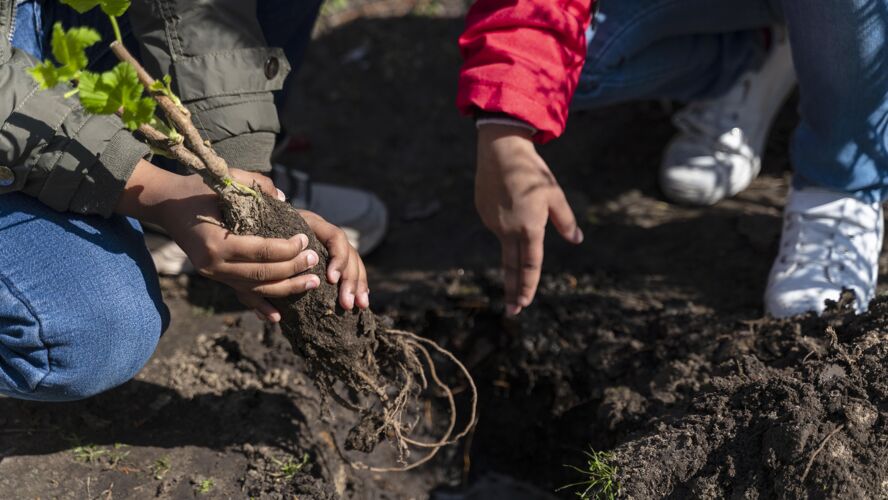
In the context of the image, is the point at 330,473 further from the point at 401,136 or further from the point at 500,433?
the point at 401,136

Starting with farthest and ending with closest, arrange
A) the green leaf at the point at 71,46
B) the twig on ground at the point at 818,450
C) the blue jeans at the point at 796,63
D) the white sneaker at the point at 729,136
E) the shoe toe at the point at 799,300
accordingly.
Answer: the white sneaker at the point at 729,136 → the shoe toe at the point at 799,300 → the blue jeans at the point at 796,63 → the twig on ground at the point at 818,450 → the green leaf at the point at 71,46

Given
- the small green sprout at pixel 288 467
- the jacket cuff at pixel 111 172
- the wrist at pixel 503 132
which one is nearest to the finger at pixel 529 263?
the wrist at pixel 503 132

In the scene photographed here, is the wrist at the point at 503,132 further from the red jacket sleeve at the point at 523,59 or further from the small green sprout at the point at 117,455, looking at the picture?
the small green sprout at the point at 117,455

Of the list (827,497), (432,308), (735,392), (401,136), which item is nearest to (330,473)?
(432,308)

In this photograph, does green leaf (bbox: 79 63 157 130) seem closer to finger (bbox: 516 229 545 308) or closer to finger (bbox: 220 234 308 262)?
finger (bbox: 220 234 308 262)

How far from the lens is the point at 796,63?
2.30 meters

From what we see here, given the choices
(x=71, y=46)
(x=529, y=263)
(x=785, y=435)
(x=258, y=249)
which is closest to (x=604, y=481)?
(x=785, y=435)

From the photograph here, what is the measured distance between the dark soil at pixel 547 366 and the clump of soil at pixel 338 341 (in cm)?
25

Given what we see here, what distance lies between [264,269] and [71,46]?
0.58 meters

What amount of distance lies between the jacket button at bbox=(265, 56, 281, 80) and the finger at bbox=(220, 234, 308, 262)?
1.50 ft

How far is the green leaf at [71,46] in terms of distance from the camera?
1321mm

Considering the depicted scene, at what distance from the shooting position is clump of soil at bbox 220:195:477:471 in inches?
68.4

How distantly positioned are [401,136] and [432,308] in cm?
117

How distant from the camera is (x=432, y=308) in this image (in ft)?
8.86
